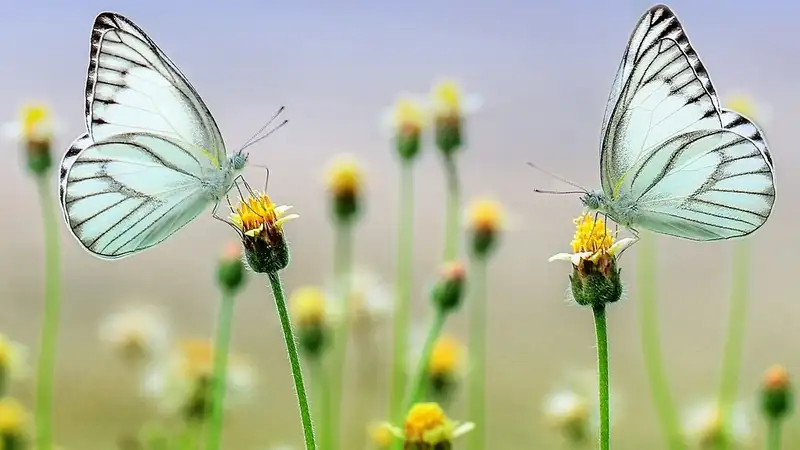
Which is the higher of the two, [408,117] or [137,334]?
[408,117]

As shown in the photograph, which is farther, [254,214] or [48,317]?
[48,317]

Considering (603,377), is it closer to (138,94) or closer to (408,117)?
(138,94)

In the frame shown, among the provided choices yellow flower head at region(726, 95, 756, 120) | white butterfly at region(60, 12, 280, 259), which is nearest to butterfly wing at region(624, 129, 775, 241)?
white butterfly at region(60, 12, 280, 259)

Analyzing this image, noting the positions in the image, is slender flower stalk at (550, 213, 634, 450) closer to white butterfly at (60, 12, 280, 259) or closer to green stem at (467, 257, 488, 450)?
white butterfly at (60, 12, 280, 259)

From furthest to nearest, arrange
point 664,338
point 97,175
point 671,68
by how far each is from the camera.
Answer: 1. point 664,338
2. point 97,175
3. point 671,68

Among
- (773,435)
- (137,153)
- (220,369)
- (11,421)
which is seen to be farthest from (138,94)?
(773,435)

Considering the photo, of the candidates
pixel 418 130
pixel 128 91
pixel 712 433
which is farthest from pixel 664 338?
pixel 128 91

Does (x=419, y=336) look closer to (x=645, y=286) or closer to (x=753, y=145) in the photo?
(x=645, y=286)
